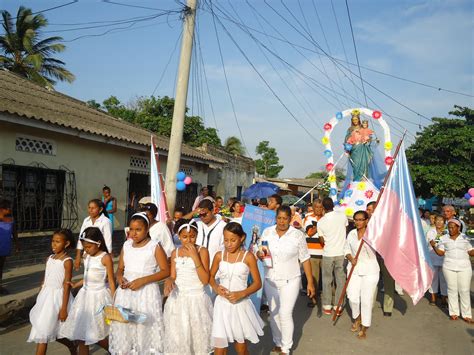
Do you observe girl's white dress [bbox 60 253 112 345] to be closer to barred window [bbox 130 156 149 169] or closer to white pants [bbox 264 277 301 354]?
white pants [bbox 264 277 301 354]

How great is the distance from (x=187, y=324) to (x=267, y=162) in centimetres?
4655

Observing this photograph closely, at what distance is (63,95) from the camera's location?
Answer: 13078mm

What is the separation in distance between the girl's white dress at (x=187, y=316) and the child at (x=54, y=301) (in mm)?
1030

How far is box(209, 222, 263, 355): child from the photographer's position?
146 inches

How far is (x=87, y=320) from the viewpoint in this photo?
12.9ft

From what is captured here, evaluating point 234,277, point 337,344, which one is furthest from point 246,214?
point 234,277

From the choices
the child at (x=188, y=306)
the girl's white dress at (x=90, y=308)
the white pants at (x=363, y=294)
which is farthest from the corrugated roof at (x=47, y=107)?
the white pants at (x=363, y=294)

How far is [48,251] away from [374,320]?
6.83 m

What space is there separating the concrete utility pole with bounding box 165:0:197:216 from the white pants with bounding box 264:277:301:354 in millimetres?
3944

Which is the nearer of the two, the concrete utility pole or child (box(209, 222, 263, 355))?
child (box(209, 222, 263, 355))

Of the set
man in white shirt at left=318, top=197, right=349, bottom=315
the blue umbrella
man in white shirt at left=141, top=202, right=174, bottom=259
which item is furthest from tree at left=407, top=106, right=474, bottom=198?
man in white shirt at left=141, top=202, right=174, bottom=259

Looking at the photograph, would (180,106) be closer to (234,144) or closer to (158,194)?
(158,194)

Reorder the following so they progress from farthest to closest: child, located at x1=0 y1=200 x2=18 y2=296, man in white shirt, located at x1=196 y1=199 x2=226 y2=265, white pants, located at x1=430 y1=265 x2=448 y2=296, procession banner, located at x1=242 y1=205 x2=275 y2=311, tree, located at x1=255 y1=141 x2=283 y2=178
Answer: tree, located at x1=255 y1=141 x2=283 y2=178
white pants, located at x1=430 y1=265 x2=448 y2=296
child, located at x1=0 y1=200 x2=18 y2=296
procession banner, located at x1=242 y1=205 x2=275 y2=311
man in white shirt, located at x1=196 y1=199 x2=226 y2=265

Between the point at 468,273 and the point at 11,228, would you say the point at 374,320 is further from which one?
the point at 11,228
